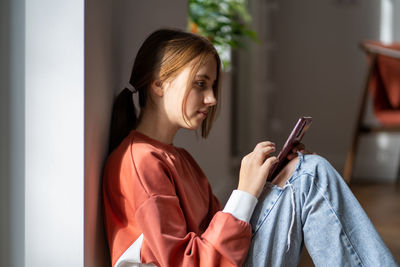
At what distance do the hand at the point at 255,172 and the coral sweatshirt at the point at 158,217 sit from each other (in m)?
0.04

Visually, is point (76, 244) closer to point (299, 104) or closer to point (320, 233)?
point (320, 233)

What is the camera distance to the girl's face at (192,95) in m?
1.13

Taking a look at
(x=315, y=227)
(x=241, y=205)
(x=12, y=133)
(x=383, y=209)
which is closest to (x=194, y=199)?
(x=241, y=205)

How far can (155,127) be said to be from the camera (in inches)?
46.4

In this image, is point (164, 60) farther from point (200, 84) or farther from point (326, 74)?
point (326, 74)

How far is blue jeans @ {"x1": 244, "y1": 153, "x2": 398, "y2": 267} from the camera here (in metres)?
1.06

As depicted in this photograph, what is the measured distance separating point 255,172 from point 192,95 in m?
0.21

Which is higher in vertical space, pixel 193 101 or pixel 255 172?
Result: pixel 193 101

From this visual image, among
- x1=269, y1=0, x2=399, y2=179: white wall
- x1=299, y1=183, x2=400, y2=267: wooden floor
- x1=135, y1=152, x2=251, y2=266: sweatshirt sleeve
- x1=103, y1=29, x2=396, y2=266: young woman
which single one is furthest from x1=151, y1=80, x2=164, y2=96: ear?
x1=269, y1=0, x2=399, y2=179: white wall

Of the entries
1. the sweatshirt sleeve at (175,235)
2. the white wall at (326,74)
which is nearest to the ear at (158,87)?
the sweatshirt sleeve at (175,235)

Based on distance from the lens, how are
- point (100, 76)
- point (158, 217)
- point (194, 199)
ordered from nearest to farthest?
1. point (158, 217)
2. point (100, 76)
3. point (194, 199)

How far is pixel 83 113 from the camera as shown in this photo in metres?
0.96

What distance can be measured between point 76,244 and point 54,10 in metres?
0.43

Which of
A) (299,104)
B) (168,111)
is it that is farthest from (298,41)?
(168,111)
